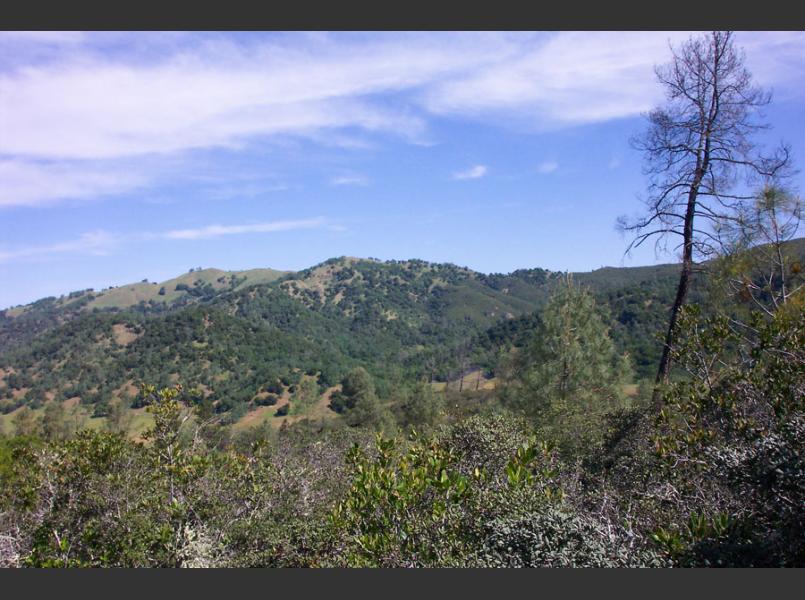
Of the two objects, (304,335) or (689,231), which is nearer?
(689,231)

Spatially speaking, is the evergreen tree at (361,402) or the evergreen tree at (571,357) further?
the evergreen tree at (361,402)

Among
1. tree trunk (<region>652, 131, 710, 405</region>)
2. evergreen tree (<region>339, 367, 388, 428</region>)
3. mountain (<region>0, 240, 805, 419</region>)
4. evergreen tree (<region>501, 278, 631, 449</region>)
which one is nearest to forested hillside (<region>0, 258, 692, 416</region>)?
mountain (<region>0, 240, 805, 419</region>)

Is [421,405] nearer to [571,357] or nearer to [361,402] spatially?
[361,402]

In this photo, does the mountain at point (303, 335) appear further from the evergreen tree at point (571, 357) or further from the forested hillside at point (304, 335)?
the evergreen tree at point (571, 357)

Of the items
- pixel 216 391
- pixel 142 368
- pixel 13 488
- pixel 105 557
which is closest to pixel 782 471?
pixel 105 557

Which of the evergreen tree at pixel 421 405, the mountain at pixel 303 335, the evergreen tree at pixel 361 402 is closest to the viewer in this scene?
the evergreen tree at pixel 421 405

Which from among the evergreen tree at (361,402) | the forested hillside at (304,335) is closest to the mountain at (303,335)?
the forested hillside at (304,335)

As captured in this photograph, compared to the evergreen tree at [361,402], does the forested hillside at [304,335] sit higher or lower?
higher

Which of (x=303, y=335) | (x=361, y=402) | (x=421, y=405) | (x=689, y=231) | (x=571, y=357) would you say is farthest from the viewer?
(x=303, y=335)

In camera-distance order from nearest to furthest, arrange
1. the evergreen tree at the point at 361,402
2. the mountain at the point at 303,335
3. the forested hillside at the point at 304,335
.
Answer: the evergreen tree at the point at 361,402, the mountain at the point at 303,335, the forested hillside at the point at 304,335

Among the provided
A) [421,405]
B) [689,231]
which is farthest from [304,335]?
[689,231]

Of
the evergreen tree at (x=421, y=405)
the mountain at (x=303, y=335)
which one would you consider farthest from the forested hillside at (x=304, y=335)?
the evergreen tree at (x=421, y=405)

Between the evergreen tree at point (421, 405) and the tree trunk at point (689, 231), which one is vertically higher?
the tree trunk at point (689, 231)

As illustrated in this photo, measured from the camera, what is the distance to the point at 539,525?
4.27m
